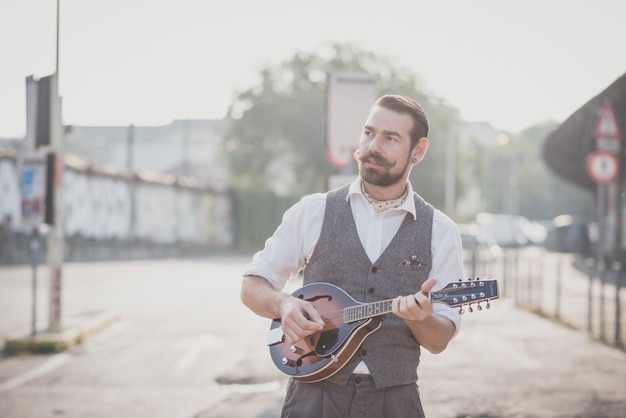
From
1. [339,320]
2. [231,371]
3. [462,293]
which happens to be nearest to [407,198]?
[462,293]

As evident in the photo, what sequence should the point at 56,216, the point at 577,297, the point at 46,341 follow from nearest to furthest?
the point at 46,341 < the point at 56,216 < the point at 577,297

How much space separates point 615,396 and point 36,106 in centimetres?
732

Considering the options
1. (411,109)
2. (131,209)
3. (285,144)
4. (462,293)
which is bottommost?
(131,209)

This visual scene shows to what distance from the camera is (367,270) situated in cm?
305

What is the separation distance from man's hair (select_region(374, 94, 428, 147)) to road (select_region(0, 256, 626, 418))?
12.2ft

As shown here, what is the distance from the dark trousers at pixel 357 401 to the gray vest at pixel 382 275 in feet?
0.15

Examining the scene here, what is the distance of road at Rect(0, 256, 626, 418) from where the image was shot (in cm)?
661

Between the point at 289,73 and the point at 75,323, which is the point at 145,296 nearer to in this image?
the point at 75,323

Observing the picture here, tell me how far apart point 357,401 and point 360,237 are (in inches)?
25.4

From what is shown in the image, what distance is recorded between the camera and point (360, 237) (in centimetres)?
310

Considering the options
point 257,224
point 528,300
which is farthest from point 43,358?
point 257,224

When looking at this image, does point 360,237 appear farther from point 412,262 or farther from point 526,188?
point 526,188

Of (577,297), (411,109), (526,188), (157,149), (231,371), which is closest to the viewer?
(411,109)

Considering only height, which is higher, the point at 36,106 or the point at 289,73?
the point at 289,73
